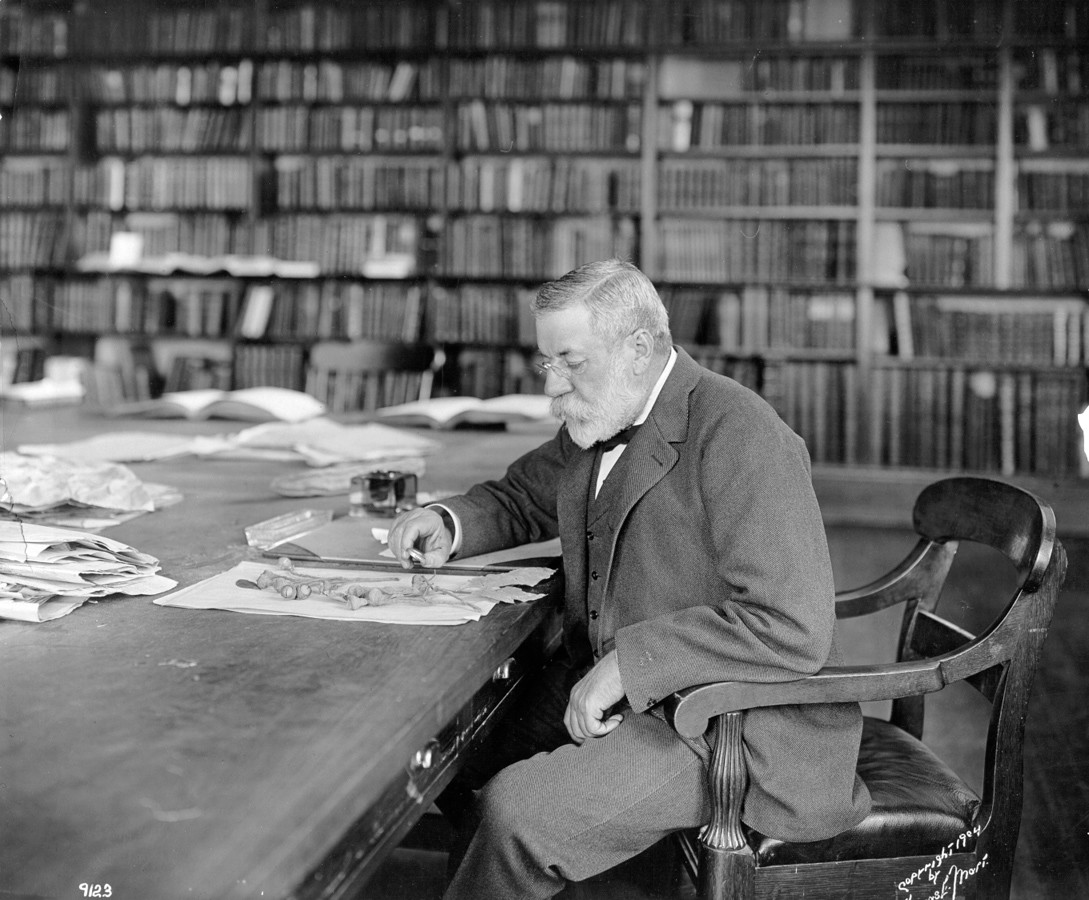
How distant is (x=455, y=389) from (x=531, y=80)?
4.68 feet

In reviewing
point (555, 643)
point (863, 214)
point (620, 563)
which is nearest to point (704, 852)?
point (620, 563)

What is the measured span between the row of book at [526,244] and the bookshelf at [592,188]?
0.4 inches

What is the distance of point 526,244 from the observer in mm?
5016

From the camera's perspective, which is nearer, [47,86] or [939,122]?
[939,122]

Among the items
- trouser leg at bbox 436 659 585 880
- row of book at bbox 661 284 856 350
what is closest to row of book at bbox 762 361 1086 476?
row of book at bbox 661 284 856 350

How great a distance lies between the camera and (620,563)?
5.17 ft

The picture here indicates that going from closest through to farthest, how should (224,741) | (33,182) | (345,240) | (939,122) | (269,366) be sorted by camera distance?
(224,741), (939,122), (345,240), (269,366), (33,182)

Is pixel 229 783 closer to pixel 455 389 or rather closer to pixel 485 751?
pixel 485 751

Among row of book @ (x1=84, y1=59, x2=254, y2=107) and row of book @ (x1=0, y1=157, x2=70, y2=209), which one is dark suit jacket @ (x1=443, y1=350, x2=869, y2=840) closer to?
row of book @ (x1=84, y1=59, x2=254, y2=107)

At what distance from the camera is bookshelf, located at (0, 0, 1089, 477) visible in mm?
4672

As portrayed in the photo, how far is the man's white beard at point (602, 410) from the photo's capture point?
160 cm

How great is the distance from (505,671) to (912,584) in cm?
77

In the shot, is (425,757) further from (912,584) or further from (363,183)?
(363,183)

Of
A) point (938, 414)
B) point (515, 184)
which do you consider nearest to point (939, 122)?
point (938, 414)
